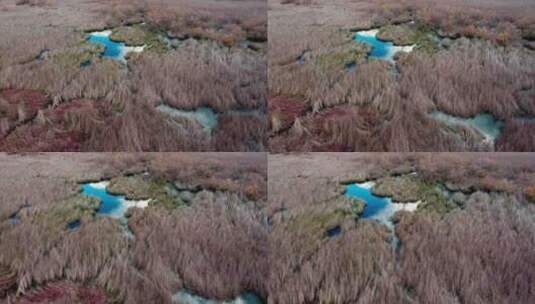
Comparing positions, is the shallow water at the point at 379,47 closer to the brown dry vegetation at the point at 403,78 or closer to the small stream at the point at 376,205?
the brown dry vegetation at the point at 403,78

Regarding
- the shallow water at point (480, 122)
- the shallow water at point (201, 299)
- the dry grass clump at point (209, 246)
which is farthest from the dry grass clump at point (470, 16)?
the shallow water at point (201, 299)

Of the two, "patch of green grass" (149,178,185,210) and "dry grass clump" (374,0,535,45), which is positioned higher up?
"dry grass clump" (374,0,535,45)

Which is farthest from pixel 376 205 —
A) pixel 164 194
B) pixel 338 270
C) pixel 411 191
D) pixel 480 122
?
pixel 164 194

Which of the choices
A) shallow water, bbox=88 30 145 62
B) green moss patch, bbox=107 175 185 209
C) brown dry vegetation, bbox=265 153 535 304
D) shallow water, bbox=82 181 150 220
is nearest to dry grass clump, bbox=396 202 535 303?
brown dry vegetation, bbox=265 153 535 304

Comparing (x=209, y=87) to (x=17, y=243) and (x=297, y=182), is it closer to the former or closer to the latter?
(x=297, y=182)

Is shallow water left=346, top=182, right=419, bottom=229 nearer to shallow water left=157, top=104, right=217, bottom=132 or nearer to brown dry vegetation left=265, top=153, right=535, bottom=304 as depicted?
brown dry vegetation left=265, top=153, right=535, bottom=304
